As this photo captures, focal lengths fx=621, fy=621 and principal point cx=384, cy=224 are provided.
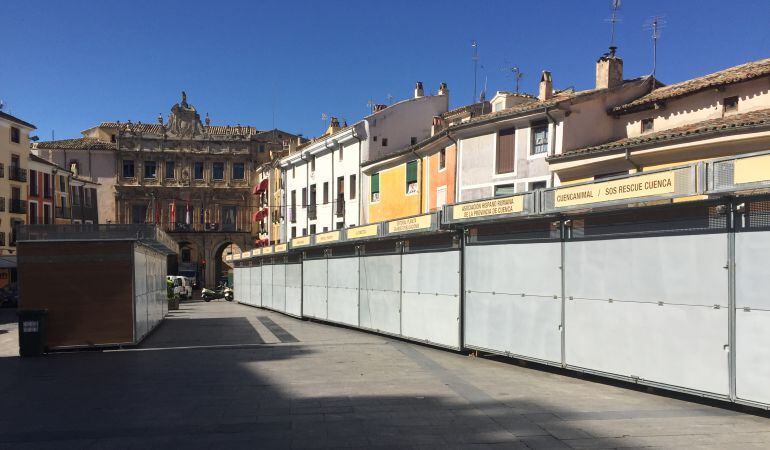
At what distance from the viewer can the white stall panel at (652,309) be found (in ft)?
28.9

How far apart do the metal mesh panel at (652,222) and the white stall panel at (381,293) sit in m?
7.09

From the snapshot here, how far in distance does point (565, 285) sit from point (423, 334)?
209 inches

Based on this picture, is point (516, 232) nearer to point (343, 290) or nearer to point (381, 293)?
point (381, 293)

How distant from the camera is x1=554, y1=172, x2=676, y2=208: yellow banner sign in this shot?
9273 millimetres

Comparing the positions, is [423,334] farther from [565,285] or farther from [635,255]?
[635,255]

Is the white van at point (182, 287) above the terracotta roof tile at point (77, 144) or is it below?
below

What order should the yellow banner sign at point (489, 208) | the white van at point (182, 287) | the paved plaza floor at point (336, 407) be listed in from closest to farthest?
the paved plaza floor at point (336, 407)
the yellow banner sign at point (489, 208)
the white van at point (182, 287)

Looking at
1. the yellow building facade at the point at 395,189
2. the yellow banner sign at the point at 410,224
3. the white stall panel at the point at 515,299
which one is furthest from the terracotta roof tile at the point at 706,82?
the yellow building facade at the point at 395,189

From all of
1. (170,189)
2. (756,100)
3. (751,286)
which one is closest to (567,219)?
(751,286)

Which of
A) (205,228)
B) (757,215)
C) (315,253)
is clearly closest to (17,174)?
(205,228)

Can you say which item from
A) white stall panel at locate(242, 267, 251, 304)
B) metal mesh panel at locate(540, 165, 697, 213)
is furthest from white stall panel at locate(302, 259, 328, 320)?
white stall panel at locate(242, 267, 251, 304)

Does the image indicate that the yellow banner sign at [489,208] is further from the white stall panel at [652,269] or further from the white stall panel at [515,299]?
the white stall panel at [652,269]

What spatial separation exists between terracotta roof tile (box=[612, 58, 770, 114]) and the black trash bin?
20183 millimetres

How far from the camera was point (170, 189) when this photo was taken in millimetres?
64812
